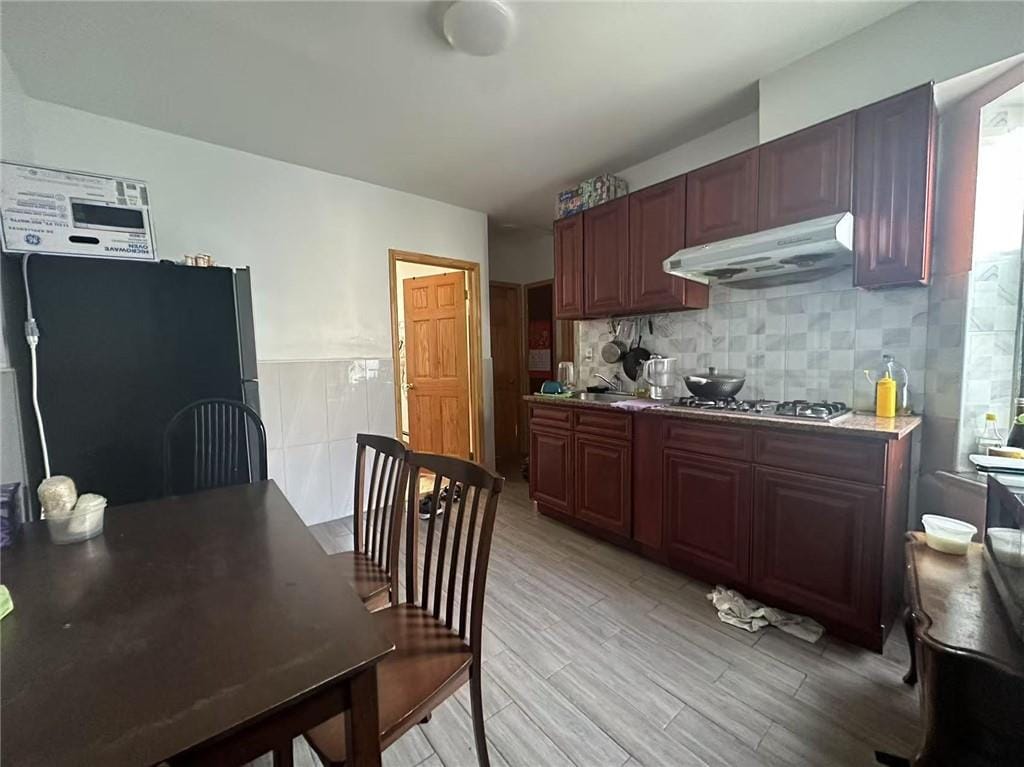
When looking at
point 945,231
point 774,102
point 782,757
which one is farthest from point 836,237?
point 782,757

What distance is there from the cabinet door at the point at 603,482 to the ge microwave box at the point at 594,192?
1.65 metres

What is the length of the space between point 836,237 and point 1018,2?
938 mm

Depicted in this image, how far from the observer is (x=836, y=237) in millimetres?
1630

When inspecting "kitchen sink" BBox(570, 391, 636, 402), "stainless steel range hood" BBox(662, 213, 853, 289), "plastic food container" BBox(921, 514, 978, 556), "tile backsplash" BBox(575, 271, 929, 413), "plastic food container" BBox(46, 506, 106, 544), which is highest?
"stainless steel range hood" BBox(662, 213, 853, 289)

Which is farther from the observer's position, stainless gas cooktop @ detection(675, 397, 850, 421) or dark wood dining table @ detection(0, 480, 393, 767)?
stainless gas cooktop @ detection(675, 397, 850, 421)

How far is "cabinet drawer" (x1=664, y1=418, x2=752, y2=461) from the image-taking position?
6.12 ft

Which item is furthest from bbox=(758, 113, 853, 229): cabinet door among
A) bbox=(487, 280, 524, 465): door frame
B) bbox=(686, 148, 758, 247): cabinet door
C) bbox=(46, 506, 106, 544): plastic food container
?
bbox=(487, 280, 524, 465): door frame

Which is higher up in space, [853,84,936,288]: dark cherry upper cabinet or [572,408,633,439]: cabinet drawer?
[853,84,936,288]: dark cherry upper cabinet

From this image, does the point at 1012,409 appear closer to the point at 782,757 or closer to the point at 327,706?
the point at 782,757

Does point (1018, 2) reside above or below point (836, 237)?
above

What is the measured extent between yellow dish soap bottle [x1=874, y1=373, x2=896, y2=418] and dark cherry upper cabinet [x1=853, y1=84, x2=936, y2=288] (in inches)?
16.4

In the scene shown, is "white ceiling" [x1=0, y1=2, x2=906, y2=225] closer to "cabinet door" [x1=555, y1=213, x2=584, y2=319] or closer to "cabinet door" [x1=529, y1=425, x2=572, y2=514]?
"cabinet door" [x1=555, y1=213, x2=584, y2=319]

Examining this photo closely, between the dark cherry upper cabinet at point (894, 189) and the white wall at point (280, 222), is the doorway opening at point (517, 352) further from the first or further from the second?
the dark cherry upper cabinet at point (894, 189)

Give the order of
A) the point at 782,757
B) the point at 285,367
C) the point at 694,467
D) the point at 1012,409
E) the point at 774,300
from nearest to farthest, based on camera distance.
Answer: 1. the point at 782,757
2. the point at 1012,409
3. the point at 694,467
4. the point at 774,300
5. the point at 285,367
